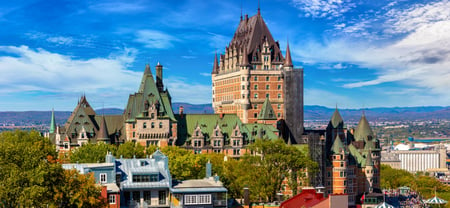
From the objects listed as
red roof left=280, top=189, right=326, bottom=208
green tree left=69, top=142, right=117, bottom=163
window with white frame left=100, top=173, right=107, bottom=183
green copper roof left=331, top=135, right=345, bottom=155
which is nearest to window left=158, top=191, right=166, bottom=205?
window with white frame left=100, top=173, right=107, bottom=183

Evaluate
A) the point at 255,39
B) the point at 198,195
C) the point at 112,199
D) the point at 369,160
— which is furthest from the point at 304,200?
the point at 255,39

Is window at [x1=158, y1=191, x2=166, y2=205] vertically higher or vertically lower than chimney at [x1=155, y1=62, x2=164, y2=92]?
lower

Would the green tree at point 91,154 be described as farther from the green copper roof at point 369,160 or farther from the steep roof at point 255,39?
the steep roof at point 255,39

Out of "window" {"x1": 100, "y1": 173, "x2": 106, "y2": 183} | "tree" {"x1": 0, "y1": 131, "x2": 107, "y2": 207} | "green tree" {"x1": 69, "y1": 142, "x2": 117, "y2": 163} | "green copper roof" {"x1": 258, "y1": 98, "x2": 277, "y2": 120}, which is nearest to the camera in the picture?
"tree" {"x1": 0, "y1": 131, "x2": 107, "y2": 207}

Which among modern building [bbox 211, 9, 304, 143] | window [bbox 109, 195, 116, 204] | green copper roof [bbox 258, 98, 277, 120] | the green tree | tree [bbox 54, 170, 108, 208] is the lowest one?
window [bbox 109, 195, 116, 204]

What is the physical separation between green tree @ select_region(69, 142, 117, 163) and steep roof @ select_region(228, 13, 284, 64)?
64.7 m

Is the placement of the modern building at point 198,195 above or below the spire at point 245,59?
below

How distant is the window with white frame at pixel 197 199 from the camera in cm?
8956

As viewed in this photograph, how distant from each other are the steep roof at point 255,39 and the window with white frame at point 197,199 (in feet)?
306

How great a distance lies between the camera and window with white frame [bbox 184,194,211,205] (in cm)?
8956

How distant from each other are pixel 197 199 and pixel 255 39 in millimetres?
99706

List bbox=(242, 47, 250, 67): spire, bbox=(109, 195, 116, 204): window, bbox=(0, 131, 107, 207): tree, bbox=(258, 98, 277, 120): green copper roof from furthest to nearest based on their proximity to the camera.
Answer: bbox=(242, 47, 250, 67): spire
bbox=(258, 98, 277, 120): green copper roof
bbox=(109, 195, 116, 204): window
bbox=(0, 131, 107, 207): tree

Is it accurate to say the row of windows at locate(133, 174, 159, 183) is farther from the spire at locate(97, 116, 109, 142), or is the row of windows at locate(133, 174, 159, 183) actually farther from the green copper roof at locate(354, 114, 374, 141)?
the green copper roof at locate(354, 114, 374, 141)

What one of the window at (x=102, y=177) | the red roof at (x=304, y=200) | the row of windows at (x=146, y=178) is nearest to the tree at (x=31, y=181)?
the window at (x=102, y=177)
